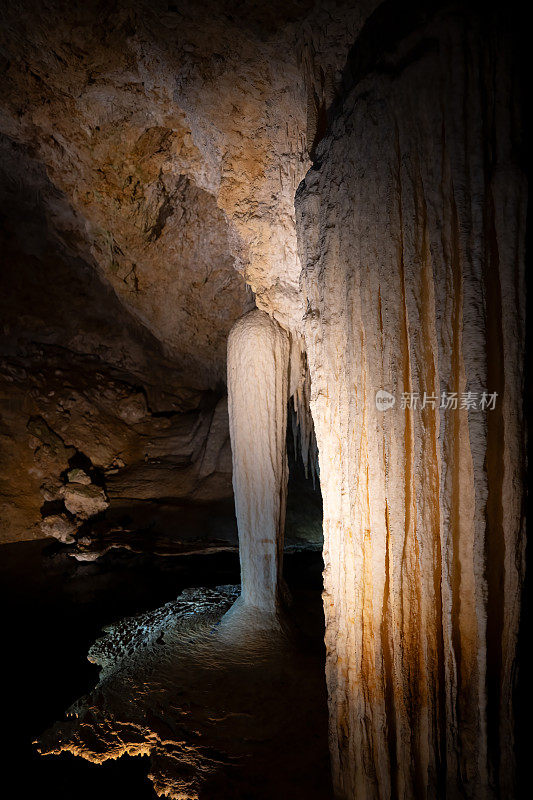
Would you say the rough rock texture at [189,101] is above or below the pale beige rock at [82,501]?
above

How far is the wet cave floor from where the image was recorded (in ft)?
8.48

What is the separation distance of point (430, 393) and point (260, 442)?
2353mm

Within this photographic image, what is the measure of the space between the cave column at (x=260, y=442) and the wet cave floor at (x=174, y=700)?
47cm

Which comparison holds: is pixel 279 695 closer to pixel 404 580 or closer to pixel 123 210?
pixel 404 580

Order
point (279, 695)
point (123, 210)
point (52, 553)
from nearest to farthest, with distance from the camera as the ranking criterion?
point (279, 695) < point (123, 210) < point (52, 553)

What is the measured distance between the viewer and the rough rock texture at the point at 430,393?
1.68 m

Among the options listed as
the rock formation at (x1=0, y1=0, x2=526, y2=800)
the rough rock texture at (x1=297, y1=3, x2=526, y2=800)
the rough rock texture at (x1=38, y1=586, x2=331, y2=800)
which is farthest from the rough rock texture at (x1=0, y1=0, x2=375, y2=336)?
the rough rock texture at (x1=38, y1=586, x2=331, y2=800)

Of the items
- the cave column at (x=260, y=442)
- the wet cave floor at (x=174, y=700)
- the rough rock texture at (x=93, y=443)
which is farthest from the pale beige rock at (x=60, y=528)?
the cave column at (x=260, y=442)

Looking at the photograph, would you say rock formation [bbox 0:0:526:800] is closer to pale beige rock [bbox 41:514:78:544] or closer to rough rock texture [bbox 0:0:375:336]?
rough rock texture [bbox 0:0:375:336]

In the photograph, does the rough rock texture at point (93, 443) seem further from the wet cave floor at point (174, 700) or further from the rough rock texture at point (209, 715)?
the rough rock texture at point (209, 715)

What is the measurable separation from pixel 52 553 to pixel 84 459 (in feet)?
7.05

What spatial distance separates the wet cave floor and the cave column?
0.47 m

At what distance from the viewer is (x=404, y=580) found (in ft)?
6.16

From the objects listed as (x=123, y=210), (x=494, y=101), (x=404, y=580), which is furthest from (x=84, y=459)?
(x=494, y=101)
